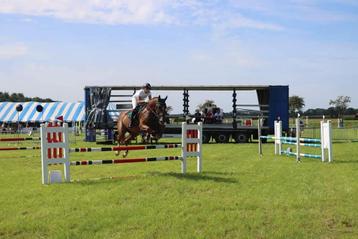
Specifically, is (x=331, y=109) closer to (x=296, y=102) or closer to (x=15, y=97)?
(x=296, y=102)

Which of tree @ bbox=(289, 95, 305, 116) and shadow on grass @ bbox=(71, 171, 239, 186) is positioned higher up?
tree @ bbox=(289, 95, 305, 116)

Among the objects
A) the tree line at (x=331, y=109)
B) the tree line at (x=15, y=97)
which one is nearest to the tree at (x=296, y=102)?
the tree line at (x=331, y=109)

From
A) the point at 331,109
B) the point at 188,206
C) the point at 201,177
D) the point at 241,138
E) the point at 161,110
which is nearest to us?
the point at 188,206

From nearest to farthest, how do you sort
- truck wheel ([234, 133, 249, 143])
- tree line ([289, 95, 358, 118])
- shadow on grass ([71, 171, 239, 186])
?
shadow on grass ([71, 171, 239, 186]) < truck wheel ([234, 133, 249, 143]) < tree line ([289, 95, 358, 118])

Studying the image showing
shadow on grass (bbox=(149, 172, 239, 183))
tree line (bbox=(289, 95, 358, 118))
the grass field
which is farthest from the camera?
tree line (bbox=(289, 95, 358, 118))

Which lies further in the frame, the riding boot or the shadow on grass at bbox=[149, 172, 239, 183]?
the riding boot

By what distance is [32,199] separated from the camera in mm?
8562

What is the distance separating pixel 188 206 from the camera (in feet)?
25.5

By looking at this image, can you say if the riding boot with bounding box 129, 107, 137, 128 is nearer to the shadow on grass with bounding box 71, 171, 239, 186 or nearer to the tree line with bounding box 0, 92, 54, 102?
the shadow on grass with bounding box 71, 171, 239, 186

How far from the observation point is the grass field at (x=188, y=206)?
6.28 metres

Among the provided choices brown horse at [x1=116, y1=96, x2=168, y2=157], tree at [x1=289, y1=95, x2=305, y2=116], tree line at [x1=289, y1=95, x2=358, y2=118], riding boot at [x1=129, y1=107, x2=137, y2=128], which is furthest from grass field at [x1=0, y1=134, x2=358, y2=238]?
tree at [x1=289, y1=95, x2=305, y2=116]

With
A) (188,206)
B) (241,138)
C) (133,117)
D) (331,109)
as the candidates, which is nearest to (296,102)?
(331,109)

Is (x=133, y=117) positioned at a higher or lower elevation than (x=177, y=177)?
higher

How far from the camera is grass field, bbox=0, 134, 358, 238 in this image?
628cm
